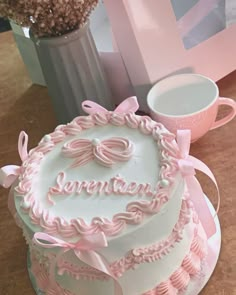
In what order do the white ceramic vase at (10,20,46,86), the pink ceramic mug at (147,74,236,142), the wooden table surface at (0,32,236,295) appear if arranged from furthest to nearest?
the white ceramic vase at (10,20,46,86)
the pink ceramic mug at (147,74,236,142)
the wooden table surface at (0,32,236,295)

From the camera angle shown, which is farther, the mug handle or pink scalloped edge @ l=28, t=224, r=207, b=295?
the mug handle

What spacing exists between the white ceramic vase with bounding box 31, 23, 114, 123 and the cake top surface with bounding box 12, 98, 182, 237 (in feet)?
0.45

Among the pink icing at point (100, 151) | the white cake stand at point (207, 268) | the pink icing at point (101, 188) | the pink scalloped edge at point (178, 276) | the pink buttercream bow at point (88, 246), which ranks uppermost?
the pink icing at point (100, 151)

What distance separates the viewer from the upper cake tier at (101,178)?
0.62m

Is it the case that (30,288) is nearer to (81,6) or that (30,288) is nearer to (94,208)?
(94,208)

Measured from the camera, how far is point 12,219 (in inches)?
33.5

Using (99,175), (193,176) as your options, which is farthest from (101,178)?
(193,176)

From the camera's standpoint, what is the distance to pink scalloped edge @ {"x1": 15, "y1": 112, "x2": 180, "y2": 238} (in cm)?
62

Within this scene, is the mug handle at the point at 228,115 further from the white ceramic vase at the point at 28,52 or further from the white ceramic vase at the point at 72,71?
the white ceramic vase at the point at 28,52

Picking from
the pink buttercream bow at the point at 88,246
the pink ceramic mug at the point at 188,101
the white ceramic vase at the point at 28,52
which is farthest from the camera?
the white ceramic vase at the point at 28,52

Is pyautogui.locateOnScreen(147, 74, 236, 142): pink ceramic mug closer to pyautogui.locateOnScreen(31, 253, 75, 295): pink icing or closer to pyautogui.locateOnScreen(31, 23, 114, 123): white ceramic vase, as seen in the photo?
pyautogui.locateOnScreen(31, 23, 114, 123): white ceramic vase

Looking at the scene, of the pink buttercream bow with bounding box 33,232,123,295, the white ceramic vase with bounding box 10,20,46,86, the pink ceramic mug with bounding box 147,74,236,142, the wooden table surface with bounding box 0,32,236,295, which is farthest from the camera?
the white ceramic vase with bounding box 10,20,46,86

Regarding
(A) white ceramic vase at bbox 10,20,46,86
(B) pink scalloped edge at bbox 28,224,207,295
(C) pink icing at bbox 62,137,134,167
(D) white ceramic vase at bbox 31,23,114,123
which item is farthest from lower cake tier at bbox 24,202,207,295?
(A) white ceramic vase at bbox 10,20,46,86

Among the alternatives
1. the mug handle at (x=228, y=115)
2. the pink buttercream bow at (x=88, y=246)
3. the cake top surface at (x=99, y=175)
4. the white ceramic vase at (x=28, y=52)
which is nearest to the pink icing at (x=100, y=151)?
the cake top surface at (x=99, y=175)
